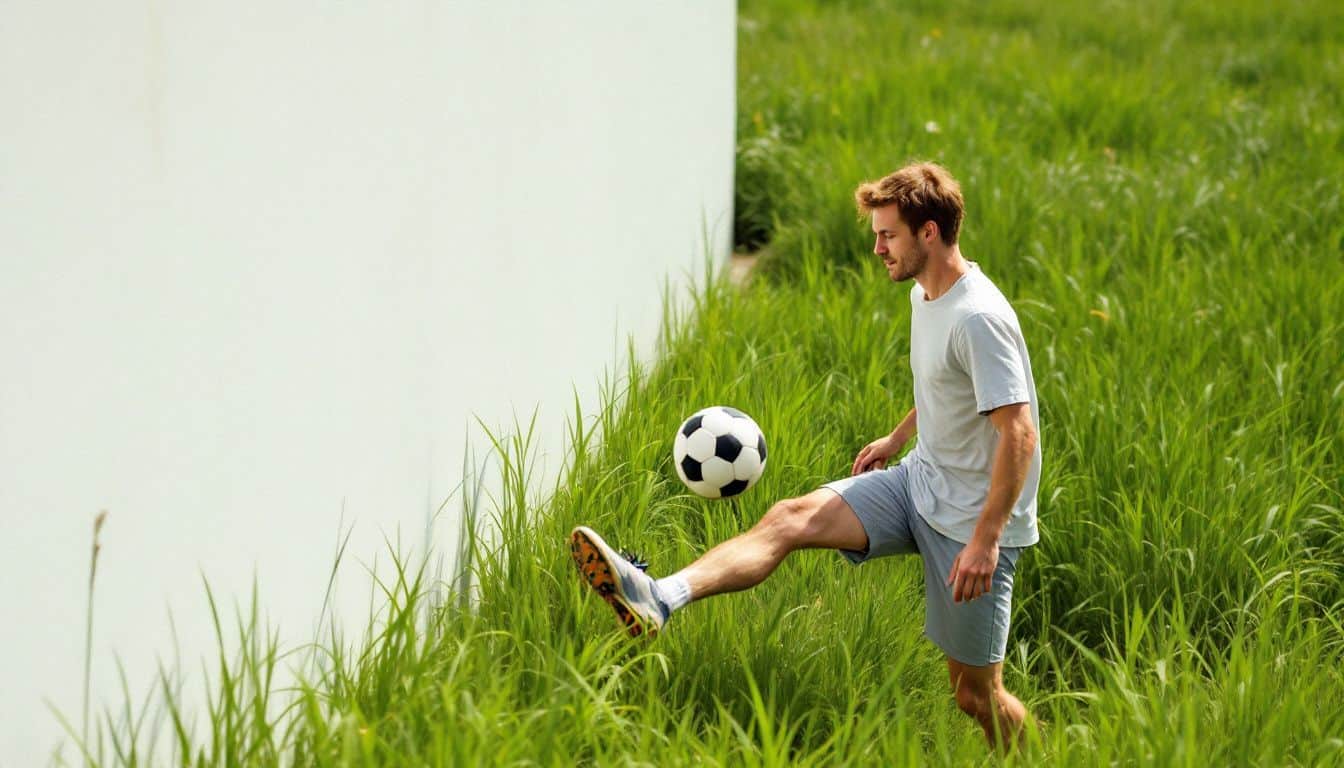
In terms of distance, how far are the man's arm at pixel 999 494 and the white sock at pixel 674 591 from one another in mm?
577

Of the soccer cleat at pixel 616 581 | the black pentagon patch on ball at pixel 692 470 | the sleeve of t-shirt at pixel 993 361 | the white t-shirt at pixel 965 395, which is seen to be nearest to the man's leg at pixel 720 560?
the soccer cleat at pixel 616 581

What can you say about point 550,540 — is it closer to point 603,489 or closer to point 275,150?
point 603,489

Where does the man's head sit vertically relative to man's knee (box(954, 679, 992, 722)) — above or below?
above

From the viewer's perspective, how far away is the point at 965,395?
2.95m

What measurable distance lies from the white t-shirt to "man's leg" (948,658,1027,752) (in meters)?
0.30

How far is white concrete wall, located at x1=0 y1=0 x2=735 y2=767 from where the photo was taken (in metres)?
1.57

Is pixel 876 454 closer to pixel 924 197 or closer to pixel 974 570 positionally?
pixel 974 570

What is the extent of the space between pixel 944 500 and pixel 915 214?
0.66 m

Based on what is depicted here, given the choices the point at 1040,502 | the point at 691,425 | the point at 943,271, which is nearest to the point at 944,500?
the point at 943,271

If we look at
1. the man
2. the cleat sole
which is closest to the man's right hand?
the man

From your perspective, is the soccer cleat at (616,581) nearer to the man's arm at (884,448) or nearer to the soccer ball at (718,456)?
the soccer ball at (718,456)

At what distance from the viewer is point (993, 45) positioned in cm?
1025

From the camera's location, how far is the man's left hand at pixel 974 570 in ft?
9.21

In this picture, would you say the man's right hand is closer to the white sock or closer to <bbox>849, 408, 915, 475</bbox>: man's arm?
<bbox>849, 408, 915, 475</bbox>: man's arm
